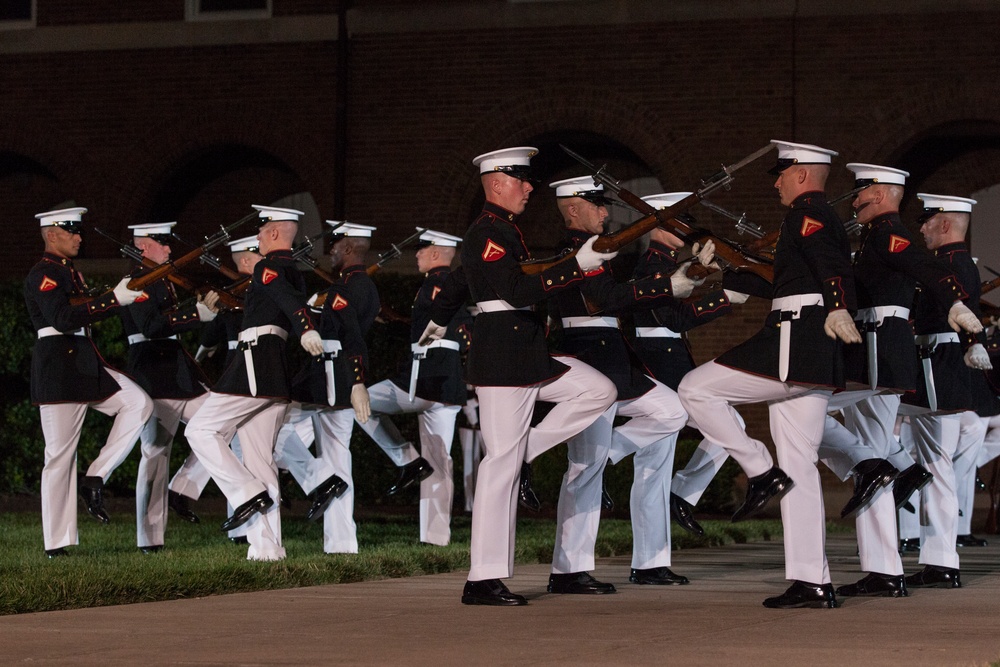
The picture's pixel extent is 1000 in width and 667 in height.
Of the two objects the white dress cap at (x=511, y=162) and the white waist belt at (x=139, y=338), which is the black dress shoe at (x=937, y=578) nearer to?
the white dress cap at (x=511, y=162)

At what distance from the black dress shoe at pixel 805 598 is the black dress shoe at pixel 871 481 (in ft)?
2.10

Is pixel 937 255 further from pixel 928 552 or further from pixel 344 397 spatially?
pixel 344 397

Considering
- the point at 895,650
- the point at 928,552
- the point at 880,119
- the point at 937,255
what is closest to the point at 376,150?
the point at 880,119

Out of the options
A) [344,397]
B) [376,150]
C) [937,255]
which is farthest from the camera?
[376,150]

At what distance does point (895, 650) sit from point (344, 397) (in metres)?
5.33

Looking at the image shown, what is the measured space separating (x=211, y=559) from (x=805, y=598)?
3.61m

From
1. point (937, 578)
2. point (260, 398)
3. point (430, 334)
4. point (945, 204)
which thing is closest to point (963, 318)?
point (945, 204)

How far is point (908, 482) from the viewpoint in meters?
8.11

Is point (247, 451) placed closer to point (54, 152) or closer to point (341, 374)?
point (341, 374)

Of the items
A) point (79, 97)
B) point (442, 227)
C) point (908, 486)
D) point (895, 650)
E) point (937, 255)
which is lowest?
point (895, 650)

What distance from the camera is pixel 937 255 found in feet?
31.2

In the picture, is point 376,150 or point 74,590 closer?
point 74,590

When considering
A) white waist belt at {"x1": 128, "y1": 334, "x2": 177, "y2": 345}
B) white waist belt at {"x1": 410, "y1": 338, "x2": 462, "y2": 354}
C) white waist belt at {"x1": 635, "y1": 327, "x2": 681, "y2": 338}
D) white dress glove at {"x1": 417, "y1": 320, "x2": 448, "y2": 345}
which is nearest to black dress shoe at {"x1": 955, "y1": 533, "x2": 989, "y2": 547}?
white waist belt at {"x1": 635, "y1": 327, "x2": 681, "y2": 338}

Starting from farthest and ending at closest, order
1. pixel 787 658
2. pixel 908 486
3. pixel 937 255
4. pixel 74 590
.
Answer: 1. pixel 937 255
2. pixel 908 486
3. pixel 74 590
4. pixel 787 658
